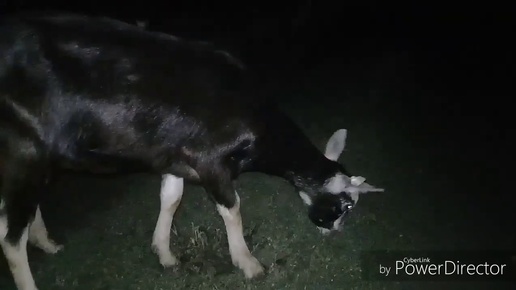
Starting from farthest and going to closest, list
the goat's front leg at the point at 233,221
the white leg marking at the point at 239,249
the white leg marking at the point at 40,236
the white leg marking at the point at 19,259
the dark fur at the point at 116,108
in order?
the white leg marking at the point at 40,236, the white leg marking at the point at 239,249, the goat's front leg at the point at 233,221, the white leg marking at the point at 19,259, the dark fur at the point at 116,108

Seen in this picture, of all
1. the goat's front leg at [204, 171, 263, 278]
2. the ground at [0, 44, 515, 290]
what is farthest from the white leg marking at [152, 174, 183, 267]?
the goat's front leg at [204, 171, 263, 278]

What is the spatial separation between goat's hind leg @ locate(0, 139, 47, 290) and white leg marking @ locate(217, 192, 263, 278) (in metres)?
1.04

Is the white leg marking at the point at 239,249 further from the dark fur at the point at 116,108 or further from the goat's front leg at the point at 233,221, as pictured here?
the dark fur at the point at 116,108

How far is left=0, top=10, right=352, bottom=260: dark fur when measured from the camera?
2.98 meters

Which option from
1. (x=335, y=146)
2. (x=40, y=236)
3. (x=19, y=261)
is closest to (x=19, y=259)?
(x=19, y=261)

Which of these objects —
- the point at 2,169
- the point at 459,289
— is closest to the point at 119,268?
the point at 2,169

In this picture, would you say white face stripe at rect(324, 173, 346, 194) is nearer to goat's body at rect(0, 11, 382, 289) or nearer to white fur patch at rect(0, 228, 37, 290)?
goat's body at rect(0, 11, 382, 289)

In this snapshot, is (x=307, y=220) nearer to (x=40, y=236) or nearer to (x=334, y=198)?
(x=334, y=198)

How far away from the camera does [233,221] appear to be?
357 centimetres

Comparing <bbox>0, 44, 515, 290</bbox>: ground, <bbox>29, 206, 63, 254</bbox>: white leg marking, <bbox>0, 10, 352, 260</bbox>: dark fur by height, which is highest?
<bbox>0, 10, 352, 260</bbox>: dark fur

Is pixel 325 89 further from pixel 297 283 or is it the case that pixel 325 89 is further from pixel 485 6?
pixel 297 283

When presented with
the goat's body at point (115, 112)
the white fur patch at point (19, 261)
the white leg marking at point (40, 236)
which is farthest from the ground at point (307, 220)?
the goat's body at point (115, 112)

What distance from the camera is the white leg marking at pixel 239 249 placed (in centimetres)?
358

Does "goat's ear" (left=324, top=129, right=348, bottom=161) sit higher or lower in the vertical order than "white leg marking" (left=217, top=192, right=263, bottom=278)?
higher
